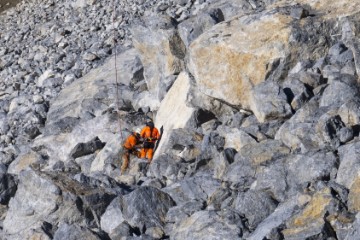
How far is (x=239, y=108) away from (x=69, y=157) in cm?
415

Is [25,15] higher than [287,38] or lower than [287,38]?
lower

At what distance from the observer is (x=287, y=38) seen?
44.2 feet

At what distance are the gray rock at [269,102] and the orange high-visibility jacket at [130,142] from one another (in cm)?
279

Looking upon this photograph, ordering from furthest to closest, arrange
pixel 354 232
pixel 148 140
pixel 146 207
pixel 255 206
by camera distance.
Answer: pixel 148 140
pixel 146 207
pixel 255 206
pixel 354 232

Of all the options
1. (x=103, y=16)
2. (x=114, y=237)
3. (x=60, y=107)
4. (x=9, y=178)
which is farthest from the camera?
(x=103, y=16)

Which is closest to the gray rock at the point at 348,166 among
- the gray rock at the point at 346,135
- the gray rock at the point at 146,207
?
the gray rock at the point at 346,135

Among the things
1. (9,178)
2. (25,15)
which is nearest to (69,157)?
(9,178)

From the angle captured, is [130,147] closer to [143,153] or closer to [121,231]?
[143,153]

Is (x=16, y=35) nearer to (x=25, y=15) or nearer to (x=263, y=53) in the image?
(x=25, y=15)

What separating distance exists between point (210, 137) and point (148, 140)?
2428mm

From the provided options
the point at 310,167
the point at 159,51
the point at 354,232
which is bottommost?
the point at 159,51

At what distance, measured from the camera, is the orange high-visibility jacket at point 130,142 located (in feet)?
49.1

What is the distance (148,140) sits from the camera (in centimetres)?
1530

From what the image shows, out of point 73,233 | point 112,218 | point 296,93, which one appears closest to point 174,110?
point 296,93
